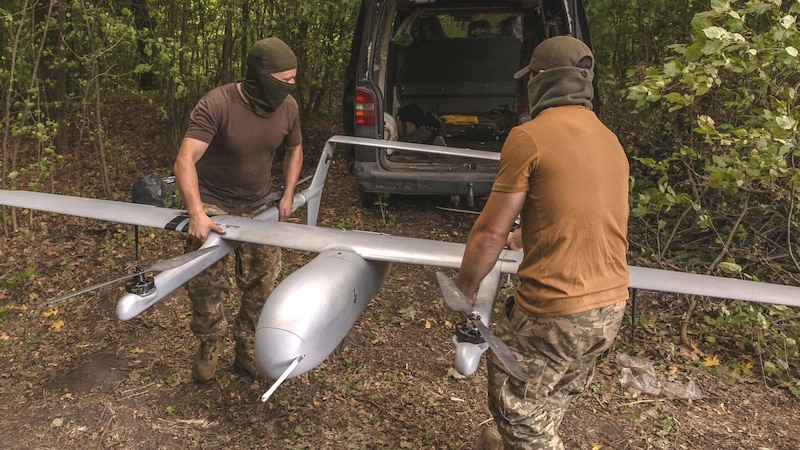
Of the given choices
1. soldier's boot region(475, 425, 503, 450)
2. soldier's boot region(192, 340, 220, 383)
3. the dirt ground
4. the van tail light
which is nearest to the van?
the van tail light

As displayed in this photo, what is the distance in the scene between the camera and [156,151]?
8.55 m

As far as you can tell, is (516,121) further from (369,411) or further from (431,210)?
(369,411)

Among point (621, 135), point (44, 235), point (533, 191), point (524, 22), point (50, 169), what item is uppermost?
point (524, 22)

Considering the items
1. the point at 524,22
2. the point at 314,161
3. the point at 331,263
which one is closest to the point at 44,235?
the point at 314,161

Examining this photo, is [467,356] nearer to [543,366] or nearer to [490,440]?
[543,366]

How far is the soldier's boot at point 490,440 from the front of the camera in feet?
10.5

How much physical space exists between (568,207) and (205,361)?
8.98ft

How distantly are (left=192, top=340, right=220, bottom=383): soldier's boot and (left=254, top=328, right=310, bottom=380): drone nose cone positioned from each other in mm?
1794

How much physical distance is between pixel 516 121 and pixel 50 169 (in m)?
5.12

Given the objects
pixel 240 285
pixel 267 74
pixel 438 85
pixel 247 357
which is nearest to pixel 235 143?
pixel 267 74

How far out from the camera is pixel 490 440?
3.22 m

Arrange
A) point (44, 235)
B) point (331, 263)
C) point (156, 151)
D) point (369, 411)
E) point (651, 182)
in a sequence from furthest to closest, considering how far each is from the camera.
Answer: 1. point (156, 151)
2. point (651, 182)
3. point (44, 235)
4. point (369, 411)
5. point (331, 263)

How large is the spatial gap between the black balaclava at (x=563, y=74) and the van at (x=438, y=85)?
11.0 feet

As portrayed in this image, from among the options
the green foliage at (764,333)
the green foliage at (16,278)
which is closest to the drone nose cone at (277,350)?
the green foliage at (764,333)
